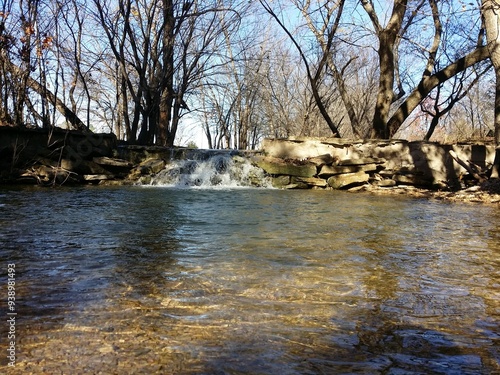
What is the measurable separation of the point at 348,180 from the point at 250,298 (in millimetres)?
9628

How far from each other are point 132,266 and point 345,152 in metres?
10.2

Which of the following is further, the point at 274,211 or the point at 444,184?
the point at 444,184

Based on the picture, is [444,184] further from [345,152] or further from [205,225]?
[205,225]

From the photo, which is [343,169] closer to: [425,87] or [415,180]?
[415,180]

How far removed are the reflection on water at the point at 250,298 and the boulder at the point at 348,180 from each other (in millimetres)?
6788

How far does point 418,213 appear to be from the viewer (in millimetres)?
6547

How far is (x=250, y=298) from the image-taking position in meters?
2.34

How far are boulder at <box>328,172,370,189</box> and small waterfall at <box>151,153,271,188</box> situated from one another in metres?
1.86

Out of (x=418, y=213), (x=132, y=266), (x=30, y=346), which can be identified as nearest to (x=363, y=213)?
(x=418, y=213)

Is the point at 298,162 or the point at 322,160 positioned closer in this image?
the point at 322,160

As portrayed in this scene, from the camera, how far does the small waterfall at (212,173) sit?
11.7 m

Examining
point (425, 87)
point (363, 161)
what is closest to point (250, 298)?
point (363, 161)

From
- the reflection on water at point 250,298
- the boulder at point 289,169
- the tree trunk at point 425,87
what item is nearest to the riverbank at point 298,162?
the boulder at point 289,169

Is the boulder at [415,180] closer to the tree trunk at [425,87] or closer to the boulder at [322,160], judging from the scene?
the boulder at [322,160]
